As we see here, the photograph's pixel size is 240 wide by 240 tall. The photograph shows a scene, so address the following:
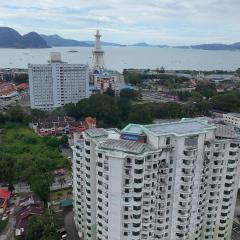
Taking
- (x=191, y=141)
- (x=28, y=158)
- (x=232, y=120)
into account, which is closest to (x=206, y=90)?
(x=232, y=120)

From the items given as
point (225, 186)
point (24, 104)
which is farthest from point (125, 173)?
point (24, 104)

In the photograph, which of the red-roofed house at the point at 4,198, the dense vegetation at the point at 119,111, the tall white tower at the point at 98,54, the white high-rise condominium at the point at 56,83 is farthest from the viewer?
the tall white tower at the point at 98,54

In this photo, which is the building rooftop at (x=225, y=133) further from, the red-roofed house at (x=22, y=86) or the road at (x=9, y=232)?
the red-roofed house at (x=22, y=86)

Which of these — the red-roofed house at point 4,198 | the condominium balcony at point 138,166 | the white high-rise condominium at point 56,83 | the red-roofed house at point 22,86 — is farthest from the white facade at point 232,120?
the red-roofed house at point 22,86

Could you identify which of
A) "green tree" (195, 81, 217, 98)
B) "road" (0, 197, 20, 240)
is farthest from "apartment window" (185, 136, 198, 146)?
"green tree" (195, 81, 217, 98)

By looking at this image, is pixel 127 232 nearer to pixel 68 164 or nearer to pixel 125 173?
pixel 125 173

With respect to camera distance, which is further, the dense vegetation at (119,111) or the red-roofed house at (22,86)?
the red-roofed house at (22,86)
